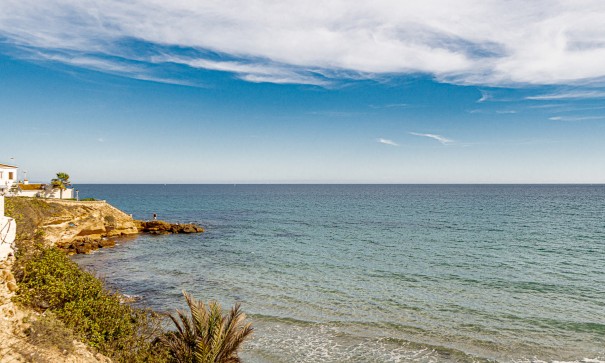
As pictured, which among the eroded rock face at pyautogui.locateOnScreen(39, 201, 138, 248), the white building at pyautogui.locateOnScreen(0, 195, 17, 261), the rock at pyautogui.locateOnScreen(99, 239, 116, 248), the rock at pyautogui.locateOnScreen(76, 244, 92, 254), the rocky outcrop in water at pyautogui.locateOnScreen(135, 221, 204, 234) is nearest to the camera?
the white building at pyautogui.locateOnScreen(0, 195, 17, 261)

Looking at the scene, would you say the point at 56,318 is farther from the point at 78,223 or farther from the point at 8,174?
the point at 78,223

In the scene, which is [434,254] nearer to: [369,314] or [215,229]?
[369,314]

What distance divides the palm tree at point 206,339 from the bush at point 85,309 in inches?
30.8

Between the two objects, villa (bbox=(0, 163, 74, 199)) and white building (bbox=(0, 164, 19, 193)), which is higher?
white building (bbox=(0, 164, 19, 193))

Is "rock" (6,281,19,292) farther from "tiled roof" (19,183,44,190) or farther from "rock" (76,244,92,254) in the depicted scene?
"tiled roof" (19,183,44,190)

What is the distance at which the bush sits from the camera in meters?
14.0

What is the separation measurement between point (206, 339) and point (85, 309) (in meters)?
5.41

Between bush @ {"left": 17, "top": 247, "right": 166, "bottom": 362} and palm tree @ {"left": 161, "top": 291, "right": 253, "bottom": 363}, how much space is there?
78 cm

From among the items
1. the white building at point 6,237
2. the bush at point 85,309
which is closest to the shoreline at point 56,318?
the bush at point 85,309

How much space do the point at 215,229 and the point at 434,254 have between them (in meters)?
40.6

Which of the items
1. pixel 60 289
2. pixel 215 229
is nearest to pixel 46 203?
pixel 215 229

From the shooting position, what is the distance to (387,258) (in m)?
40.5

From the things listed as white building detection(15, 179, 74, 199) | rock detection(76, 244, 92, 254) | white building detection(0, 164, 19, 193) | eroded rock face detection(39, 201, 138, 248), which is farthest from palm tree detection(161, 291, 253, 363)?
white building detection(15, 179, 74, 199)

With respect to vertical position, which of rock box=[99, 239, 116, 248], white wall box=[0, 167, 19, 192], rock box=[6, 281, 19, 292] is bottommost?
rock box=[99, 239, 116, 248]
